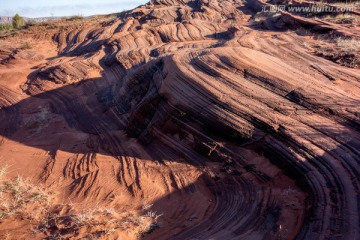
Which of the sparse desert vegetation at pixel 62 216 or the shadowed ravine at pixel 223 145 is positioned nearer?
the shadowed ravine at pixel 223 145

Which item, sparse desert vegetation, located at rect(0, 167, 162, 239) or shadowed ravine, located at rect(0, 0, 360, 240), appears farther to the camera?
sparse desert vegetation, located at rect(0, 167, 162, 239)

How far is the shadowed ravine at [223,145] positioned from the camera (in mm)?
4656

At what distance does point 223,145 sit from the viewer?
19.9 feet

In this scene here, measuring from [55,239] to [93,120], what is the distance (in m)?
5.02

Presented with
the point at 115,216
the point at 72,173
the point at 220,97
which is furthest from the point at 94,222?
the point at 220,97

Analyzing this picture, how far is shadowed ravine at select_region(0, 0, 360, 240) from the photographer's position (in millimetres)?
4656

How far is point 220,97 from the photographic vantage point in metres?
6.13

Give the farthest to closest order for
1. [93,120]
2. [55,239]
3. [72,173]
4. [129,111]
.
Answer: [93,120] < [129,111] < [72,173] < [55,239]

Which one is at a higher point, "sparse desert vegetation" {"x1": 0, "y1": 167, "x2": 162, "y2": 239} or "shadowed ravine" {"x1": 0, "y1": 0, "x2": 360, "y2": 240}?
"shadowed ravine" {"x1": 0, "y1": 0, "x2": 360, "y2": 240}

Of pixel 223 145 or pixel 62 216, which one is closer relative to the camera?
pixel 62 216

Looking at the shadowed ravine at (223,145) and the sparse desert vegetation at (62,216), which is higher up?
the shadowed ravine at (223,145)

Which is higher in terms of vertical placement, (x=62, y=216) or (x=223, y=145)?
(x=223, y=145)

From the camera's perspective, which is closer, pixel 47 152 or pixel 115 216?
pixel 115 216

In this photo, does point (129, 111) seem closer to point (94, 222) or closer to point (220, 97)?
point (220, 97)
